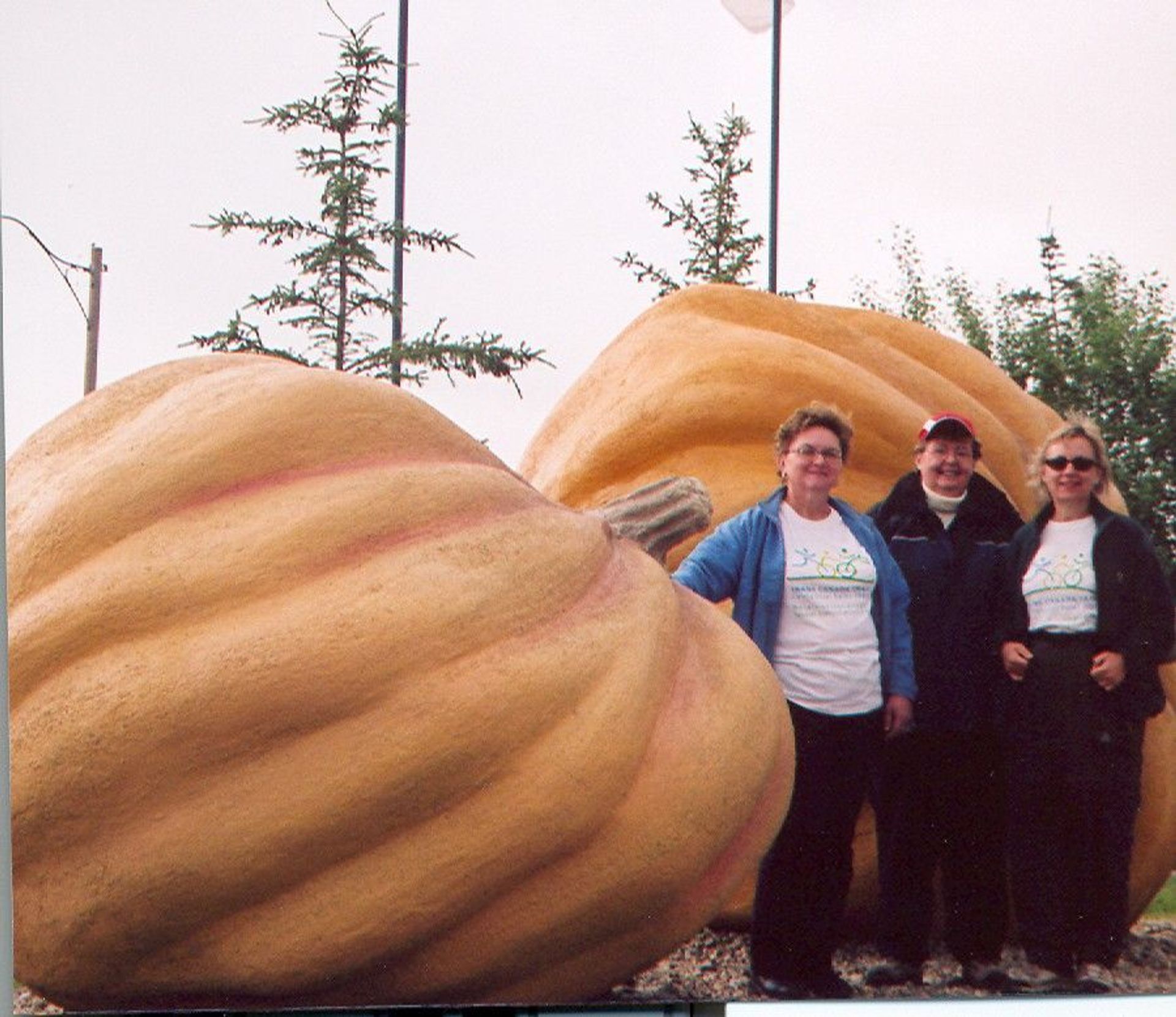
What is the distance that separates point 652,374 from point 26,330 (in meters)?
1.03

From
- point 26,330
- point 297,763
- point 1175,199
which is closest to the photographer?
point 297,763

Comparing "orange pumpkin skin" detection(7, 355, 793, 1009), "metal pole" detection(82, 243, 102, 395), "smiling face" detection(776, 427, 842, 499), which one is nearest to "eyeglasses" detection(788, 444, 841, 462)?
"smiling face" detection(776, 427, 842, 499)

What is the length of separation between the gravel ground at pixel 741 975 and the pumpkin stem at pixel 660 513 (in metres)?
0.60

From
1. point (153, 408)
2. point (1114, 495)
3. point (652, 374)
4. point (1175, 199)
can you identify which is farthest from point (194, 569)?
point (1175, 199)

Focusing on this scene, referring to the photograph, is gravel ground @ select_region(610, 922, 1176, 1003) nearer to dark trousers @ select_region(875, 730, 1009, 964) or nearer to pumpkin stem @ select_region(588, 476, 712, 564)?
dark trousers @ select_region(875, 730, 1009, 964)

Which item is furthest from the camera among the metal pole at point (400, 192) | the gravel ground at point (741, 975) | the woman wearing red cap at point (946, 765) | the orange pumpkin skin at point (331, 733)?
the metal pole at point (400, 192)

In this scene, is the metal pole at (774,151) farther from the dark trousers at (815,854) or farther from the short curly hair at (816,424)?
the dark trousers at (815,854)

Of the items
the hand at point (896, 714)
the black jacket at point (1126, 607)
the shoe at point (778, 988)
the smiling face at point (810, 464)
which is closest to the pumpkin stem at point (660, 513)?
the smiling face at point (810, 464)

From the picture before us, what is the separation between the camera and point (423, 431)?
220 centimetres

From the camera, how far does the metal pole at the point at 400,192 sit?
8.24 feet

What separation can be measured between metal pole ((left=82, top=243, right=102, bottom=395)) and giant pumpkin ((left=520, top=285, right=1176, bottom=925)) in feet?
2.33

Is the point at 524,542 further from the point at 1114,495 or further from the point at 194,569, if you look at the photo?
the point at 1114,495

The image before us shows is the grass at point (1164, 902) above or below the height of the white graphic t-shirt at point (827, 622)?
below

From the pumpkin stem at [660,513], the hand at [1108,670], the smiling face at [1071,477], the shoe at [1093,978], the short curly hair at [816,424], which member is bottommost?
the shoe at [1093,978]
